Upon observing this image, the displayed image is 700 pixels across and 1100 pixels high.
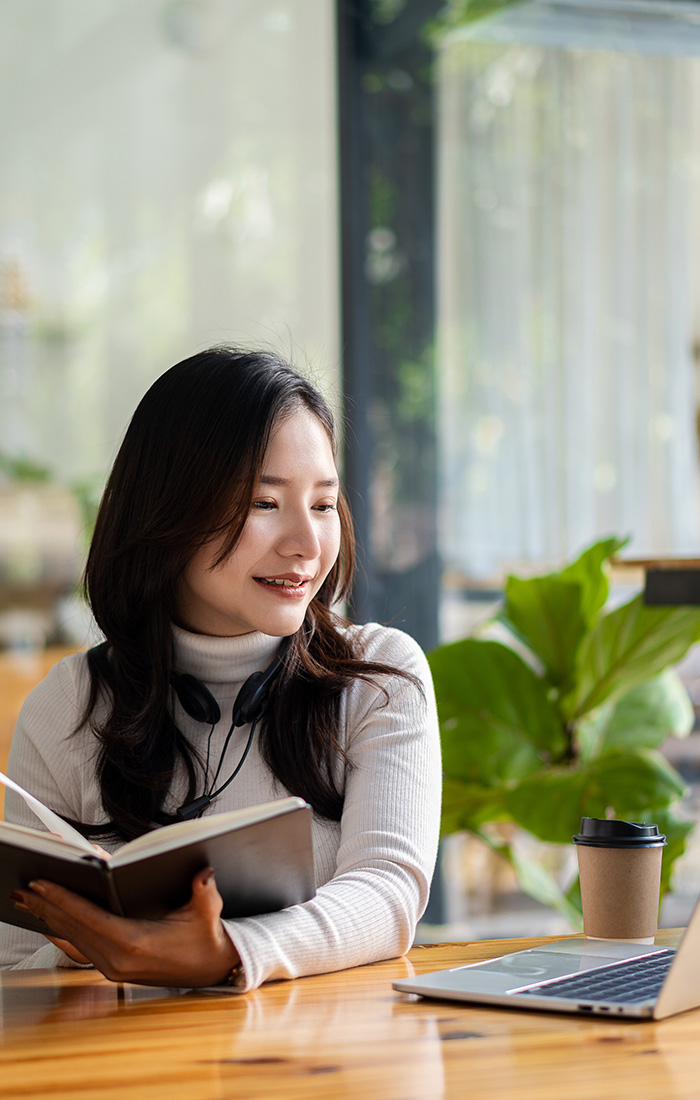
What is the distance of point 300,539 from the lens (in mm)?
1460

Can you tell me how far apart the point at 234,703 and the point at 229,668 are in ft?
0.16

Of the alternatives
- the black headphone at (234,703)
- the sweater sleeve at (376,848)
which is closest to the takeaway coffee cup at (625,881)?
the sweater sleeve at (376,848)

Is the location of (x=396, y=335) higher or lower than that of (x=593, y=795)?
higher

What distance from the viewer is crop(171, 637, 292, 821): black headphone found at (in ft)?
4.89

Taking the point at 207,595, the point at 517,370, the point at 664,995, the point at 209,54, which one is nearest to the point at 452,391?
the point at 517,370

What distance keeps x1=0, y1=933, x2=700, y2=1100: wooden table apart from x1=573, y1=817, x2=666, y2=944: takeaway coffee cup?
11.3 inches

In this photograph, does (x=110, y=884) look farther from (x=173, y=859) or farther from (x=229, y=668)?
(x=229, y=668)

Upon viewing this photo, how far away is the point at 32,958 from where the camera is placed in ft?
4.72

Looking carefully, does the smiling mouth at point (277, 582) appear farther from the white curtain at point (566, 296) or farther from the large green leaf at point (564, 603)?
the white curtain at point (566, 296)

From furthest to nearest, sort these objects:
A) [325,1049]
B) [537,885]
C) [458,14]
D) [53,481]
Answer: [458,14]
[53,481]
[537,885]
[325,1049]

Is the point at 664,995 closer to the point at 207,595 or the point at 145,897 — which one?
the point at 145,897

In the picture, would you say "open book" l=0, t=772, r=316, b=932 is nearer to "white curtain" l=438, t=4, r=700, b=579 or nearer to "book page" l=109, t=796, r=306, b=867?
"book page" l=109, t=796, r=306, b=867

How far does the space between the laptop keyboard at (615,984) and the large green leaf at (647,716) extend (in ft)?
4.50

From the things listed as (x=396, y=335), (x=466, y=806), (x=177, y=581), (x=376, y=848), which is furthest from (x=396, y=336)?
(x=376, y=848)
